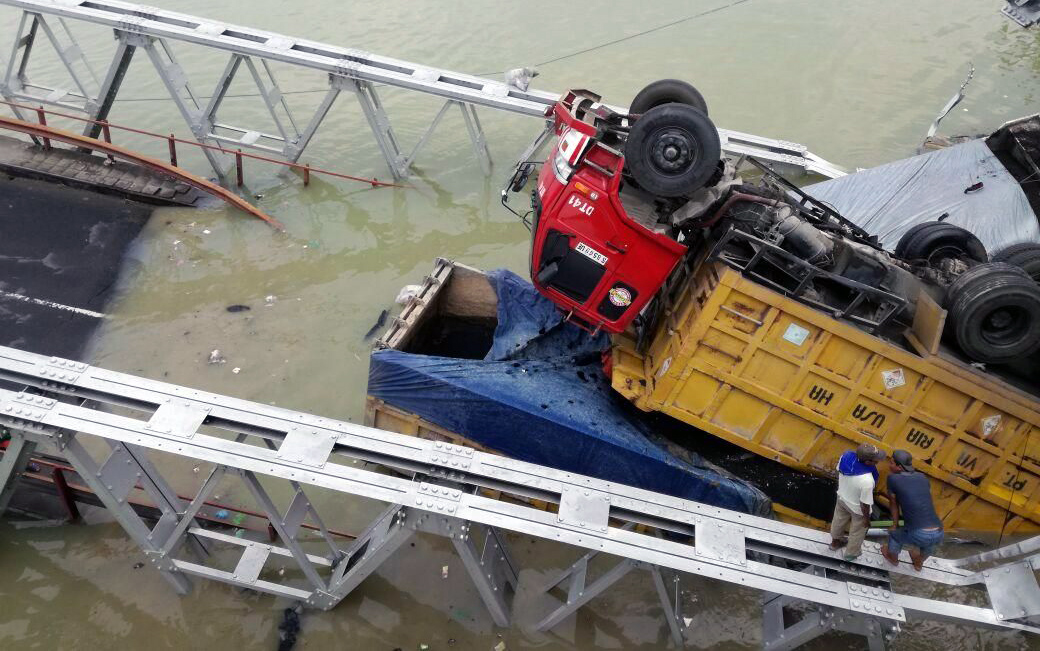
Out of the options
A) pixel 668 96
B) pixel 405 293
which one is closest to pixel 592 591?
pixel 405 293

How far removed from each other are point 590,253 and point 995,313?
3.05 meters

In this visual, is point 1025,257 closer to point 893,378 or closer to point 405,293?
point 893,378

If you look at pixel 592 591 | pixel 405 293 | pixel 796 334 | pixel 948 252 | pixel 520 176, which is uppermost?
pixel 948 252

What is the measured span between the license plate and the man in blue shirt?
2626 millimetres

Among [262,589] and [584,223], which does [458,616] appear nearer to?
[262,589]

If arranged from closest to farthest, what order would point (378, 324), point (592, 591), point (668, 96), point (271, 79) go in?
point (592, 591)
point (668, 96)
point (378, 324)
point (271, 79)

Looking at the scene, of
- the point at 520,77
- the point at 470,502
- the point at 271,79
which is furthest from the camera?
the point at 271,79

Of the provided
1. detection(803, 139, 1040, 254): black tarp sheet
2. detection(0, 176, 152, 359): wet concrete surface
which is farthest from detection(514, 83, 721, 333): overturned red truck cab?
detection(0, 176, 152, 359): wet concrete surface

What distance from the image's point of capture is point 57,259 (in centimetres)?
881

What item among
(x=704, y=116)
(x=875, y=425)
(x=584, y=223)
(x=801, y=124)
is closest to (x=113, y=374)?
(x=584, y=223)

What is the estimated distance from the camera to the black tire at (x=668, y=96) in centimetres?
659

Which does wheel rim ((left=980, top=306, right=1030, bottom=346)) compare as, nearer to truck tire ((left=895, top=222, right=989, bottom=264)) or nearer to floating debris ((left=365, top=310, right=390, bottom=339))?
truck tire ((left=895, top=222, right=989, bottom=264))

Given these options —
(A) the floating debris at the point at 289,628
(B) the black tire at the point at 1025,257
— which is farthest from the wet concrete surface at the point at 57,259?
(B) the black tire at the point at 1025,257

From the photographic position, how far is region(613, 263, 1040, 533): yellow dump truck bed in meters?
5.32
